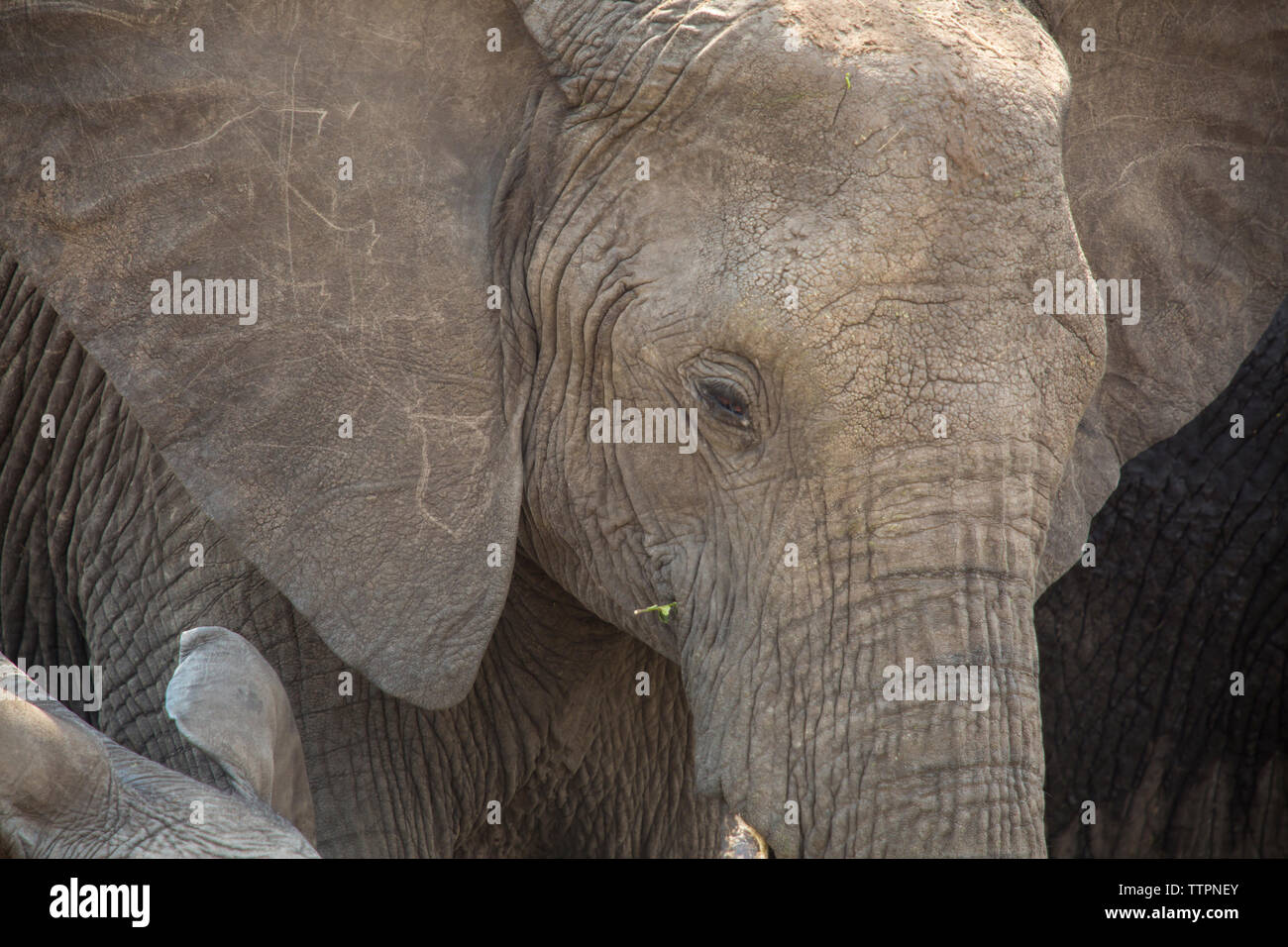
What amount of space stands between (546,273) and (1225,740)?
3014 mm

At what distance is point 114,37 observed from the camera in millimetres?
3303

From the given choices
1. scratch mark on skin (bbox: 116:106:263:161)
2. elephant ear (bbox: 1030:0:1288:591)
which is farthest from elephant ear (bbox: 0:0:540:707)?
elephant ear (bbox: 1030:0:1288:591)

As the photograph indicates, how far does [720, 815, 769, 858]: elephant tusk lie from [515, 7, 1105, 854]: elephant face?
1.72 metres

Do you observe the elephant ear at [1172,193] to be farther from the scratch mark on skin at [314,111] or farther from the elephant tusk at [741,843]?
the elephant tusk at [741,843]

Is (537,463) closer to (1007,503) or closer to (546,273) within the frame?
(546,273)

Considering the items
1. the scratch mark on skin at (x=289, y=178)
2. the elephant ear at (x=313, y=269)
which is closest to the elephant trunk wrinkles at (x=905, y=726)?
the elephant ear at (x=313, y=269)

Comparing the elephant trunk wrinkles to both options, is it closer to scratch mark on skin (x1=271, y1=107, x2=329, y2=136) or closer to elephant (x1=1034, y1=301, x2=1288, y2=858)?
scratch mark on skin (x1=271, y1=107, x2=329, y2=136)

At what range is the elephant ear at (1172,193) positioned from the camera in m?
3.84

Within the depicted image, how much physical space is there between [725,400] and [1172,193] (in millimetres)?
1398

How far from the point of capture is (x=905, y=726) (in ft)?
10.1

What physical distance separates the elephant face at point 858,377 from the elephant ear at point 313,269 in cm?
29
